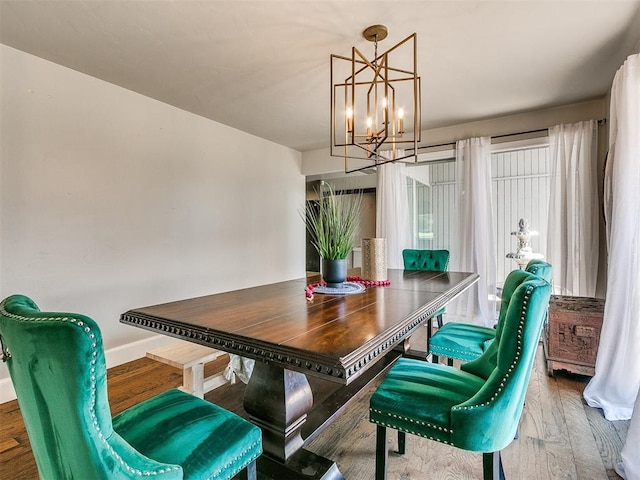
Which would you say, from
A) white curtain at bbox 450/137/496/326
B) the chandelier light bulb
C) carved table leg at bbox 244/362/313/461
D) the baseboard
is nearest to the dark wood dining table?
carved table leg at bbox 244/362/313/461

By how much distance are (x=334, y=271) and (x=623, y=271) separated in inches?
71.9

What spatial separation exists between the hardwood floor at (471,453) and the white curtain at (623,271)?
170 millimetres

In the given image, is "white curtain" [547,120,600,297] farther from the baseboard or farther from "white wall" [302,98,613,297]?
the baseboard

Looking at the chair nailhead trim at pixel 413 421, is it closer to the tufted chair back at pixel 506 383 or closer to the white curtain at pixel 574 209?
the tufted chair back at pixel 506 383

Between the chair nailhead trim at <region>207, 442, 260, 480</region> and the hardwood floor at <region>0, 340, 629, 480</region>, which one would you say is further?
the hardwood floor at <region>0, 340, 629, 480</region>

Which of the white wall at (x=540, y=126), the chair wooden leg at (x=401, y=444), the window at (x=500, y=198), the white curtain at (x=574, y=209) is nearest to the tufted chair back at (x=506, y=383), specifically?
the chair wooden leg at (x=401, y=444)

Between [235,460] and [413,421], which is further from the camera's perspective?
[413,421]

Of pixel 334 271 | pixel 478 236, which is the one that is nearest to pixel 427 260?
pixel 478 236

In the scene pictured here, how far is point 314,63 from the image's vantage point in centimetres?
→ 243

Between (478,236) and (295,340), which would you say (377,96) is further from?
(295,340)

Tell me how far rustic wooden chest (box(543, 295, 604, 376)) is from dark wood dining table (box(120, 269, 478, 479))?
54.5 inches

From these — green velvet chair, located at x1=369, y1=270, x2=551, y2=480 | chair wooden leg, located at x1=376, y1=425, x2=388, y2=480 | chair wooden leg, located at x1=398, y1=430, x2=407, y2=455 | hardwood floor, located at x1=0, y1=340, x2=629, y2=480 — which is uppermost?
green velvet chair, located at x1=369, y1=270, x2=551, y2=480

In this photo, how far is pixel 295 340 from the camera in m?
1.02

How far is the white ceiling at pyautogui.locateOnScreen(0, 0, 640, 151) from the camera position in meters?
1.84
